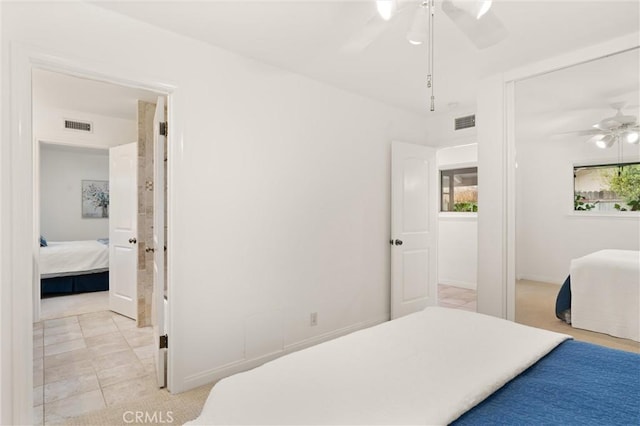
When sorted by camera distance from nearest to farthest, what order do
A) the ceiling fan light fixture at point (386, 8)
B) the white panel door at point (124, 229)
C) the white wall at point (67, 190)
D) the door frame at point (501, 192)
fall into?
the ceiling fan light fixture at point (386, 8), the door frame at point (501, 192), the white panel door at point (124, 229), the white wall at point (67, 190)

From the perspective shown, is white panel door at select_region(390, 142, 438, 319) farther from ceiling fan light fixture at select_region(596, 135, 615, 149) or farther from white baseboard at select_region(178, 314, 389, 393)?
ceiling fan light fixture at select_region(596, 135, 615, 149)

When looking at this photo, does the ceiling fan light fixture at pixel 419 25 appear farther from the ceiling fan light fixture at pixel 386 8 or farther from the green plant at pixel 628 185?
the green plant at pixel 628 185

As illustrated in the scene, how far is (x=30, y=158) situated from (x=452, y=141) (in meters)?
3.92

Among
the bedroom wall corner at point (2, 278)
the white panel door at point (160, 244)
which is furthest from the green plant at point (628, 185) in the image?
the bedroom wall corner at point (2, 278)

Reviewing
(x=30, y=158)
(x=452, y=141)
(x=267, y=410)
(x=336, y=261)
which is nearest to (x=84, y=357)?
(x=30, y=158)

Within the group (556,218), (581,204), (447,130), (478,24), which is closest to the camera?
(478,24)

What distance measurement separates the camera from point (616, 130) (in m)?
2.39

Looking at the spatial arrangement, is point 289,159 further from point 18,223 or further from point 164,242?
point 18,223

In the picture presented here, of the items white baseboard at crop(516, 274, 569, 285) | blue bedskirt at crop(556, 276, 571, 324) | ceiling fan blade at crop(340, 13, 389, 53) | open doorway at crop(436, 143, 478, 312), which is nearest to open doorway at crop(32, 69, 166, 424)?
ceiling fan blade at crop(340, 13, 389, 53)

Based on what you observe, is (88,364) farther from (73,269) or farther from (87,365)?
(73,269)

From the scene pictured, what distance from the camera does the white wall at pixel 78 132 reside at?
4172 mm

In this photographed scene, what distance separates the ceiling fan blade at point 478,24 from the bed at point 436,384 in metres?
A: 1.39

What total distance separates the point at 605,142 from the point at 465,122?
1.67 metres

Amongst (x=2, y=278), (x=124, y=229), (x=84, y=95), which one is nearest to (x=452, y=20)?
(x=2, y=278)
